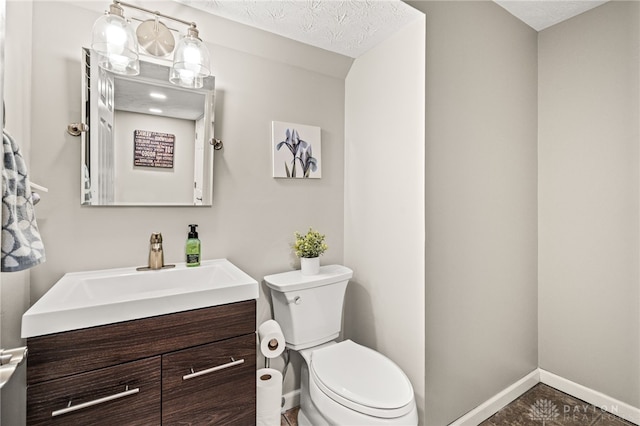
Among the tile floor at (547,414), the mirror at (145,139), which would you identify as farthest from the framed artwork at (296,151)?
the tile floor at (547,414)

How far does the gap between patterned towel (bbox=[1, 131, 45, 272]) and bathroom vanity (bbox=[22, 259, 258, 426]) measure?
0.26 meters

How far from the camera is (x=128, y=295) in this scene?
1093mm

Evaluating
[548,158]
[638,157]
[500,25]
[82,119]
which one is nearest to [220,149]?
[82,119]

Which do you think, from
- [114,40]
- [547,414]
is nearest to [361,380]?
[547,414]

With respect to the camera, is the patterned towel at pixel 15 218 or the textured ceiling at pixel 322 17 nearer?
the patterned towel at pixel 15 218

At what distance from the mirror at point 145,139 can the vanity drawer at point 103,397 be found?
732 millimetres

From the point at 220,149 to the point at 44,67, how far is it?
76cm

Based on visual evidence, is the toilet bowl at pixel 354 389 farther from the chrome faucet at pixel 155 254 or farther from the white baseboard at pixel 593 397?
the white baseboard at pixel 593 397

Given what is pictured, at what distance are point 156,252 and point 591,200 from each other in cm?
252

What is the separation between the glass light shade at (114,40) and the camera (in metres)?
1.25

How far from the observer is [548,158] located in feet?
7.10

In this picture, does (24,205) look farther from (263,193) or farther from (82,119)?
(263,193)

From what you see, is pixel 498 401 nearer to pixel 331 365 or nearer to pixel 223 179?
pixel 331 365

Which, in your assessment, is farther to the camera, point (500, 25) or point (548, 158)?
point (548, 158)
